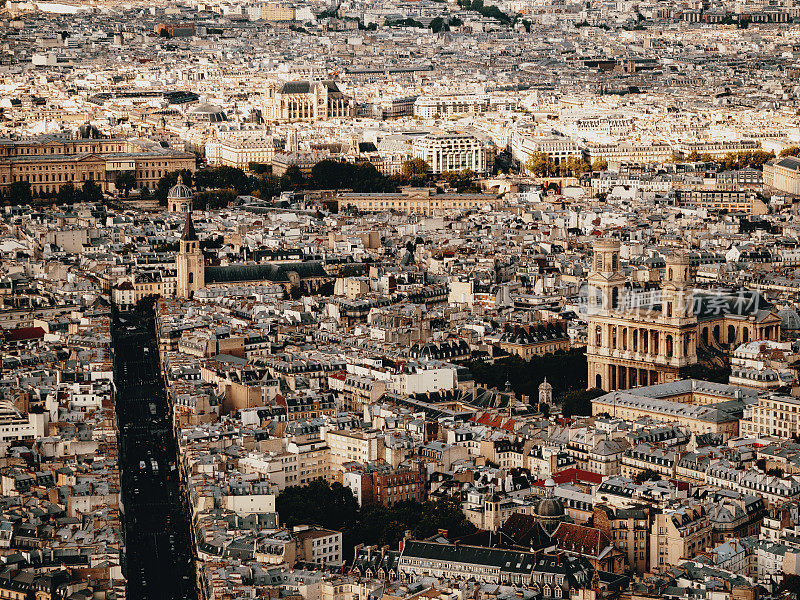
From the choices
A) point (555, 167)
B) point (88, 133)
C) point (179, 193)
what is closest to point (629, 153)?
point (555, 167)

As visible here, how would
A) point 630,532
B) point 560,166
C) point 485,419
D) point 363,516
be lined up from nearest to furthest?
point 630,532, point 363,516, point 485,419, point 560,166

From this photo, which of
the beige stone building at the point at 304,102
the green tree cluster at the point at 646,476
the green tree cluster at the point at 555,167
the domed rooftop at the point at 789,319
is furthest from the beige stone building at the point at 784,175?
the green tree cluster at the point at 646,476

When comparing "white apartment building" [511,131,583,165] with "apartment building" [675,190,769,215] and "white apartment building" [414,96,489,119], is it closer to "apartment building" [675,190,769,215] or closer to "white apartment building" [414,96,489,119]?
"apartment building" [675,190,769,215]

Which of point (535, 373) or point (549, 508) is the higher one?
point (549, 508)

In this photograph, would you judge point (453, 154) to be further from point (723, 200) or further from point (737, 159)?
point (723, 200)

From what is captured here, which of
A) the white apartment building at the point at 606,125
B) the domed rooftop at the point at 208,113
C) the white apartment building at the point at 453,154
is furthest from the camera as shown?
the domed rooftop at the point at 208,113

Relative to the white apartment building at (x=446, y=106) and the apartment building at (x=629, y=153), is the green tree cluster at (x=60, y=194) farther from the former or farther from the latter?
the white apartment building at (x=446, y=106)
